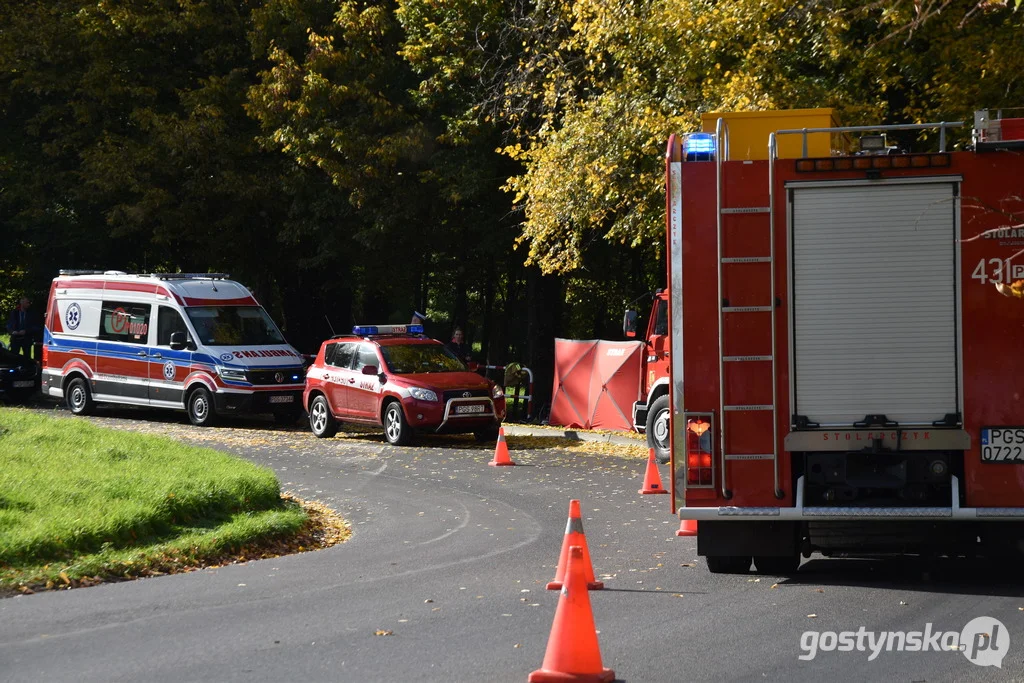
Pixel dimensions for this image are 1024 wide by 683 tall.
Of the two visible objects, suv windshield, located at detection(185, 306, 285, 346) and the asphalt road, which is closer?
the asphalt road

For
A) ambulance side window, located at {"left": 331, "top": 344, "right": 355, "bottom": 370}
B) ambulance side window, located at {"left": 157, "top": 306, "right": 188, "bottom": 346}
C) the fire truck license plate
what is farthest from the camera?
ambulance side window, located at {"left": 157, "top": 306, "right": 188, "bottom": 346}

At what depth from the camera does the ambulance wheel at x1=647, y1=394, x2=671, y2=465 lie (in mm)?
19016

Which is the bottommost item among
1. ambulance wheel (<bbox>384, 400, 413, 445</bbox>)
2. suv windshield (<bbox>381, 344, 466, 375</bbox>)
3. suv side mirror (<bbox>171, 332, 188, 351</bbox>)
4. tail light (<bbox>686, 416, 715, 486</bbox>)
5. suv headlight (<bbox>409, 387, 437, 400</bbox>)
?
ambulance wheel (<bbox>384, 400, 413, 445</bbox>)

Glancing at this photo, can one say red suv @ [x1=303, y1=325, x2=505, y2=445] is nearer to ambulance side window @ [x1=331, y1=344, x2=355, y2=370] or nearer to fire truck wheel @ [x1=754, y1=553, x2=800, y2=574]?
ambulance side window @ [x1=331, y1=344, x2=355, y2=370]

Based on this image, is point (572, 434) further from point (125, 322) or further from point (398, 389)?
point (125, 322)

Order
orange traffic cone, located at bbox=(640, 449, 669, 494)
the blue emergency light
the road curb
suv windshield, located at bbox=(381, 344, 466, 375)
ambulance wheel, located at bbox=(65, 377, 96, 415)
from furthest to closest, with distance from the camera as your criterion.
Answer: ambulance wheel, located at bbox=(65, 377, 96, 415) → suv windshield, located at bbox=(381, 344, 466, 375) → the road curb → orange traffic cone, located at bbox=(640, 449, 669, 494) → the blue emergency light

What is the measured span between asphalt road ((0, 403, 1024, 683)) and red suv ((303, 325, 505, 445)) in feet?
25.7

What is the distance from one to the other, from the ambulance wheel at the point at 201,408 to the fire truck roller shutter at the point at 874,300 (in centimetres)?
1733

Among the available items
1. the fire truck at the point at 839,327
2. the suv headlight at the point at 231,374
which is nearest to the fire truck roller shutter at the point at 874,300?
the fire truck at the point at 839,327

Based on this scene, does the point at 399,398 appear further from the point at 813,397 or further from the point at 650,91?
the point at 813,397

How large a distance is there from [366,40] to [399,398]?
9516mm

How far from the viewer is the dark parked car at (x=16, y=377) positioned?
30156 millimetres

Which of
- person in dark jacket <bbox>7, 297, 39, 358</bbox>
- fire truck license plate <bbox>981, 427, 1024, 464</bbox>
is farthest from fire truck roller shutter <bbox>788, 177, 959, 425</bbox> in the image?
person in dark jacket <bbox>7, 297, 39, 358</bbox>

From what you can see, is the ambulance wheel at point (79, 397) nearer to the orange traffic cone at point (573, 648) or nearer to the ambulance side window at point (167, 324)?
the ambulance side window at point (167, 324)
